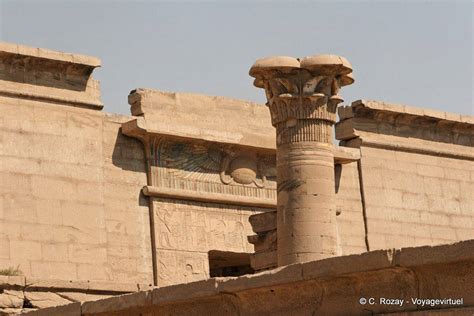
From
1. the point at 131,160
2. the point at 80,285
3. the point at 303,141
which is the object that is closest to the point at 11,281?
the point at 80,285

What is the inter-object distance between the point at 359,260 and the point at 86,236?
857 cm

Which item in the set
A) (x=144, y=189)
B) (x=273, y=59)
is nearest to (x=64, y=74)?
(x=144, y=189)

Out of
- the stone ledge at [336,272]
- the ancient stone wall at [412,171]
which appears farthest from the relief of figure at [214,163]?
the stone ledge at [336,272]

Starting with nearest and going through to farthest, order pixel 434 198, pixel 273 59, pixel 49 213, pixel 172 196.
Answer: pixel 273 59 → pixel 49 213 → pixel 172 196 → pixel 434 198

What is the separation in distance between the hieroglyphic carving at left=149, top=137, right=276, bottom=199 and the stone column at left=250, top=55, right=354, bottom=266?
2262mm

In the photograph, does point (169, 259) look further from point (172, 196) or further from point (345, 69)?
point (345, 69)

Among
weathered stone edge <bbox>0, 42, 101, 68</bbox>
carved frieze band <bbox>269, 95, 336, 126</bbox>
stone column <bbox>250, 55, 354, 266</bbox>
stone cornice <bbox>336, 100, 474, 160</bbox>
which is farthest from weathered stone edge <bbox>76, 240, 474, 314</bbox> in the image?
stone cornice <bbox>336, 100, 474, 160</bbox>

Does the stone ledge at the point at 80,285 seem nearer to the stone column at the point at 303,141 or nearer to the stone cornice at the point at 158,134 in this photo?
the stone column at the point at 303,141

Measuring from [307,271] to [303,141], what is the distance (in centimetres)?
681

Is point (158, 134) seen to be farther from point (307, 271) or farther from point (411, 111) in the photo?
point (307, 271)

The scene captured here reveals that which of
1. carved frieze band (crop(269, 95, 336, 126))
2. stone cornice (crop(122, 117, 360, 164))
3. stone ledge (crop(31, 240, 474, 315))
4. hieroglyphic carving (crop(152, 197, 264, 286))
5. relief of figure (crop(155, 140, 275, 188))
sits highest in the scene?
stone cornice (crop(122, 117, 360, 164))

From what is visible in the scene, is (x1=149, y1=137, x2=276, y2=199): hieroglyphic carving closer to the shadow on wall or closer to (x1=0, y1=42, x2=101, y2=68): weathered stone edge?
the shadow on wall

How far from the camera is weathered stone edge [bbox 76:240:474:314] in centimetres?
761

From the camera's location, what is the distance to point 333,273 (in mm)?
8227
